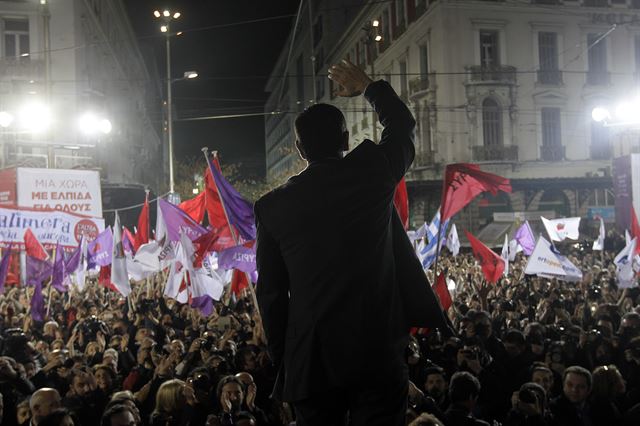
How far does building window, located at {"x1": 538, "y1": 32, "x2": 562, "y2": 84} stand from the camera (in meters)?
40.5

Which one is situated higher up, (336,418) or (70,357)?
(336,418)

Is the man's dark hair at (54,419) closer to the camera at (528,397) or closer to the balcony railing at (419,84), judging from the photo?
the camera at (528,397)

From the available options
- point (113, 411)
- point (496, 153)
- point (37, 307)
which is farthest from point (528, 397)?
point (496, 153)

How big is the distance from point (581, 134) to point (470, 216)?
28.0 feet

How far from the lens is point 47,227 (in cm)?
1373

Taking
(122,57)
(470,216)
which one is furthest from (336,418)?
(122,57)

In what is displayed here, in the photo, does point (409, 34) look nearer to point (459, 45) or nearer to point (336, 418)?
point (459, 45)

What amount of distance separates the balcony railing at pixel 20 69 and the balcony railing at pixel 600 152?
30.1 m

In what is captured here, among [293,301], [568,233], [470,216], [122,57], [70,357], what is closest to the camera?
[293,301]

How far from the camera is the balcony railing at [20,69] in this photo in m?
29.4

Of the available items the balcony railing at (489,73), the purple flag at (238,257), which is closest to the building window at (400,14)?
the balcony railing at (489,73)

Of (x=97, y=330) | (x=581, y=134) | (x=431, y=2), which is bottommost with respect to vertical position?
(x=97, y=330)

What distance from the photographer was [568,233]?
19531 millimetres

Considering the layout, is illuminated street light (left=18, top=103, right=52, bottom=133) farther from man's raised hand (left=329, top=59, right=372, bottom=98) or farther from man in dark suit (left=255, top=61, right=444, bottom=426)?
man in dark suit (left=255, top=61, right=444, bottom=426)
